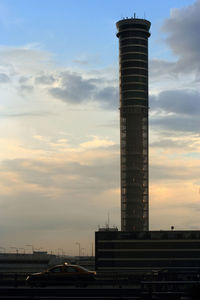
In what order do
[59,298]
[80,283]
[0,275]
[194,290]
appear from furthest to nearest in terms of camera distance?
[0,275] < [80,283] < [59,298] < [194,290]

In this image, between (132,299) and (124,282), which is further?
(124,282)

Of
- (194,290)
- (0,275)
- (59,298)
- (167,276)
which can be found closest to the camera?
(194,290)

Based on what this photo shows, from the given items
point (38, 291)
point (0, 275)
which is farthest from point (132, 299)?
point (0, 275)

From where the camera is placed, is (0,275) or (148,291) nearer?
(148,291)

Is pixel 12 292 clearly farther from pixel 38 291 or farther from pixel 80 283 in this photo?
pixel 80 283

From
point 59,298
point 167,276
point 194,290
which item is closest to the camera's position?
point 194,290

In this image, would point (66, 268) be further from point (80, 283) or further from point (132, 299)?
point (132, 299)

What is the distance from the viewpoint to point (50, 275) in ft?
157

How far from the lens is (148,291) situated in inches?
1282

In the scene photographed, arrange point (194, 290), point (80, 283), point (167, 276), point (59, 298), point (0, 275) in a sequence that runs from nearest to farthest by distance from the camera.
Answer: point (194, 290)
point (59, 298)
point (80, 283)
point (167, 276)
point (0, 275)

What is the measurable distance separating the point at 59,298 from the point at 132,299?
4325 mm

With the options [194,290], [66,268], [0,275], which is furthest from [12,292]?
[0,275]

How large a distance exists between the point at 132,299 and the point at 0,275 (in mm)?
25709

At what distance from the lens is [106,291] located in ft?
114
